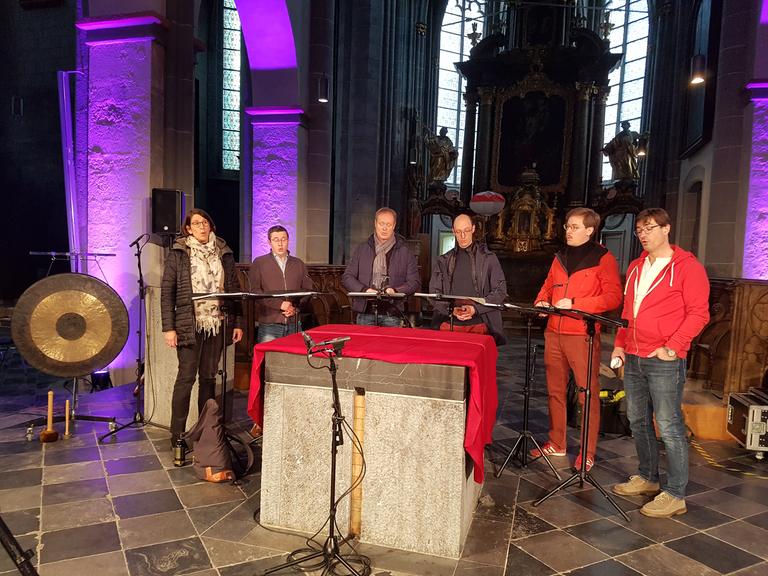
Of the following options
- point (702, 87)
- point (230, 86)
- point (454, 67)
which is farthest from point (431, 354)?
point (454, 67)

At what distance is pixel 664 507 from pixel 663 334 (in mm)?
1104

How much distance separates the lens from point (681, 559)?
3043mm

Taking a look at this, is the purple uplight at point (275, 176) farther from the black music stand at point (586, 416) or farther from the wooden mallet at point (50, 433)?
the black music stand at point (586, 416)

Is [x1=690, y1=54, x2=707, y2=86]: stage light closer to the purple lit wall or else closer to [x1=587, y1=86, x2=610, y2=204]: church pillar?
[x1=587, y1=86, x2=610, y2=204]: church pillar

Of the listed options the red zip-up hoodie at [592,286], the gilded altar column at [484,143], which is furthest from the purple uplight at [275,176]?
the gilded altar column at [484,143]

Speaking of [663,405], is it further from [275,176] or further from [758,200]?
[275,176]

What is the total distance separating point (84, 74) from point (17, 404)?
5276mm

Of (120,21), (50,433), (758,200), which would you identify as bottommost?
(50,433)

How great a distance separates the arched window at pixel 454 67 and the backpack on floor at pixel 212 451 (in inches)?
839

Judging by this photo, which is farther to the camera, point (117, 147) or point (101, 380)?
point (101, 380)

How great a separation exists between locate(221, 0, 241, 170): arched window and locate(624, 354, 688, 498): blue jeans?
1781 centimetres

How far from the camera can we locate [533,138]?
18.7 meters

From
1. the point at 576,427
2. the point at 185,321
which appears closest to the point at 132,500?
the point at 185,321

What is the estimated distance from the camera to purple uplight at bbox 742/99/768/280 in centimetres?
793
